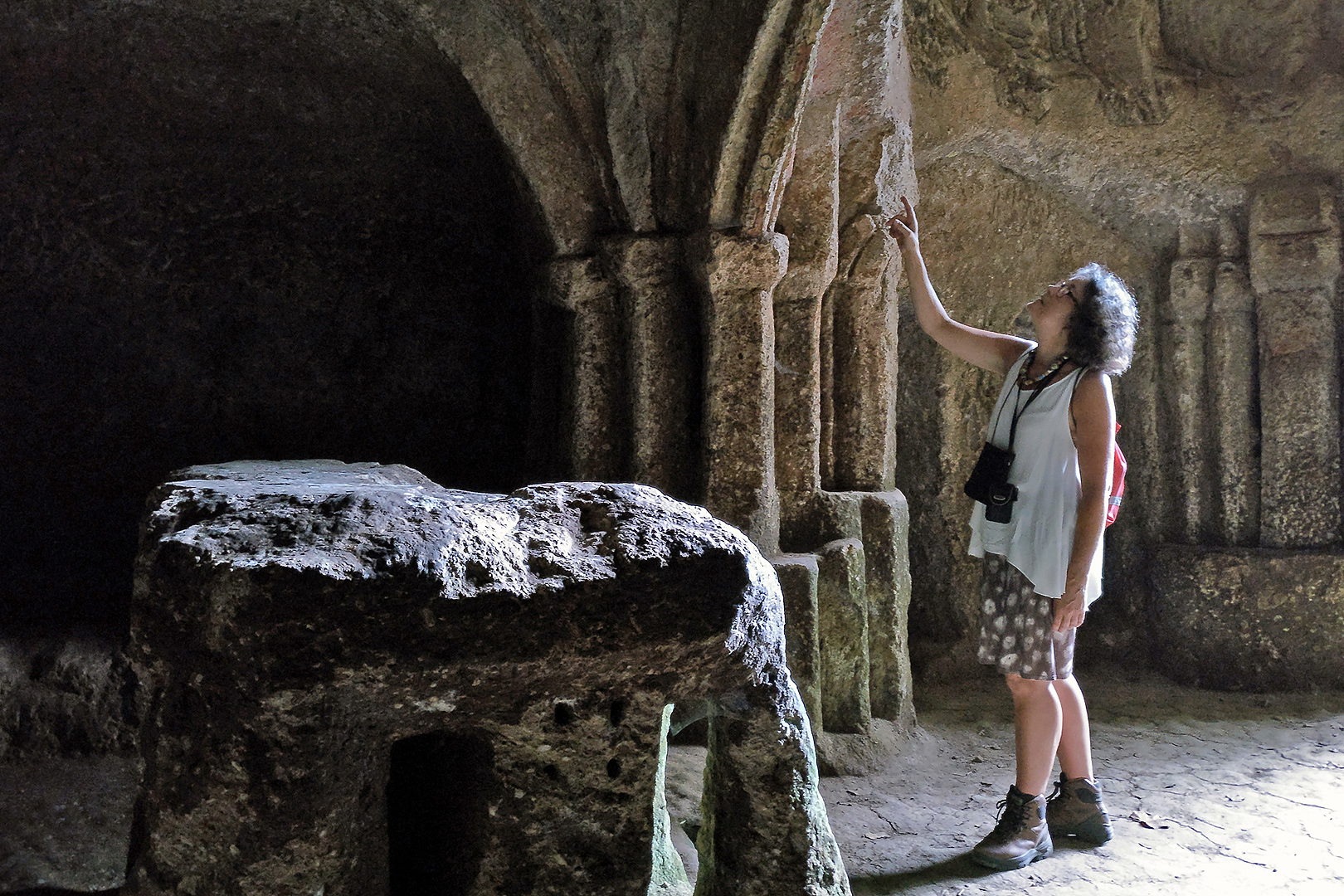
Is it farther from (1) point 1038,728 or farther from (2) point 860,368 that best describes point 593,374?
(1) point 1038,728

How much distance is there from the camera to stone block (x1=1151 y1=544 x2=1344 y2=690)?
3.88 meters

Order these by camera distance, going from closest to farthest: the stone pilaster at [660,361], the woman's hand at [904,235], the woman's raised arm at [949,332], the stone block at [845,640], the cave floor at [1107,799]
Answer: the cave floor at [1107,799], the woman's raised arm at [949,332], the woman's hand at [904,235], the stone pilaster at [660,361], the stone block at [845,640]

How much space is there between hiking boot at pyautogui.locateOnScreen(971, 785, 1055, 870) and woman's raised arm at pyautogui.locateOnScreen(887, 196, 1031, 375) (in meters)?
1.11

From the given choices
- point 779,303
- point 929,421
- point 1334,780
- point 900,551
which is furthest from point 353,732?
point 929,421

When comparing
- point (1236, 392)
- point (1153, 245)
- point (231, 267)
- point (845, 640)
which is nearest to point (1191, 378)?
point (1236, 392)

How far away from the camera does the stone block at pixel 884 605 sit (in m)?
3.45

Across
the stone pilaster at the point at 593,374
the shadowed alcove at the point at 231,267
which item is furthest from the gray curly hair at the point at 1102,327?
the shadowed alcove at the point at 231,267

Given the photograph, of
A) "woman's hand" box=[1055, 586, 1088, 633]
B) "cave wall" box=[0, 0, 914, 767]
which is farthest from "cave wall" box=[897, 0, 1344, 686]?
"woman's hand" box=[1055, 586, 1088, 633]

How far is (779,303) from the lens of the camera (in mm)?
3324

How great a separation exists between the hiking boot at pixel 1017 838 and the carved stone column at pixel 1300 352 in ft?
7.16

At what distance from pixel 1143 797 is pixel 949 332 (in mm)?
1507

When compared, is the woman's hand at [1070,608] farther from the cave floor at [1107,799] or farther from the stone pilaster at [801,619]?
the stone pilaster at [801,619]

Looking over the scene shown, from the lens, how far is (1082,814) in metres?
2.61

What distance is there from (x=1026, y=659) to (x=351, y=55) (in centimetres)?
264
